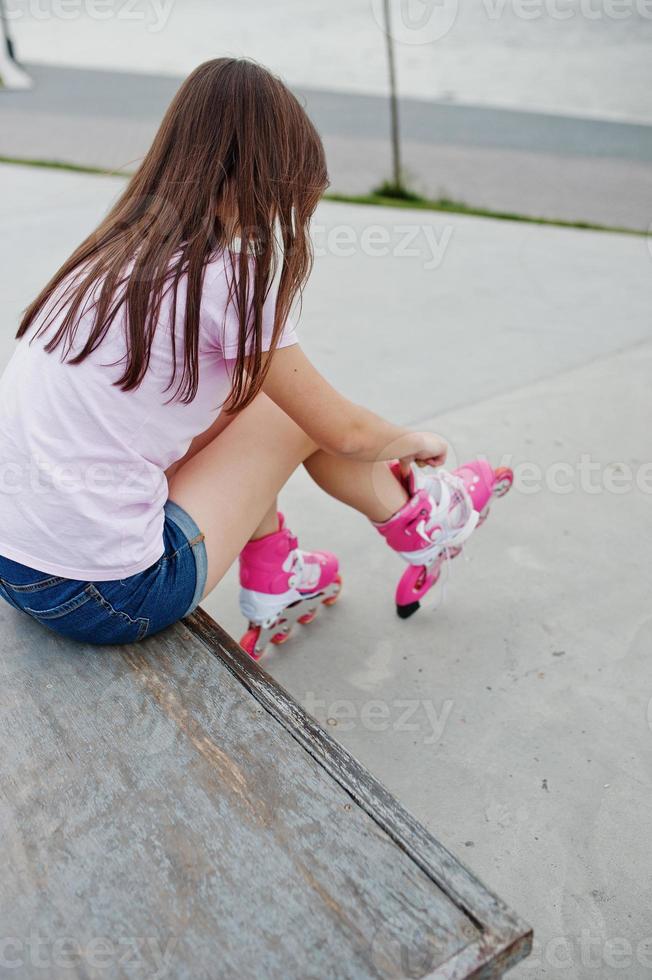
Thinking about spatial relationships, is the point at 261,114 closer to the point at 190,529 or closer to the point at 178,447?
the point at 178,447

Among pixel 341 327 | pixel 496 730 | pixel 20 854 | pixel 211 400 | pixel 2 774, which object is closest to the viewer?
pixel 20 854

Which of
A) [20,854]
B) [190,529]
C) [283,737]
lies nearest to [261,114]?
[190,529]

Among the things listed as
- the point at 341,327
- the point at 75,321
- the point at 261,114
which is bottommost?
the point at 341,327

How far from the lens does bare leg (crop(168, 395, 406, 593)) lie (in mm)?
1493

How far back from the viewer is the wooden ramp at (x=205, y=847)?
3.13ft

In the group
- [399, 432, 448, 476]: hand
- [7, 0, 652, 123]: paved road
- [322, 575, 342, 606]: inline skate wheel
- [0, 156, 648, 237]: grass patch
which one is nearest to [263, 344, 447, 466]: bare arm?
[399, 432, 448, 476]: hand

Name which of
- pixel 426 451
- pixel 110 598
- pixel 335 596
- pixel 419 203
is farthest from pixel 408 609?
pixel 419 203

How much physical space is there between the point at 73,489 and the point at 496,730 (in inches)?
35.3

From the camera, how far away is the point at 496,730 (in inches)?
67.0

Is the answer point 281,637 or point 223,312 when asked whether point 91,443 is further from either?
point 281,637

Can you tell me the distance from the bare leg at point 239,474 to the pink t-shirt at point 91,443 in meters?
0.14

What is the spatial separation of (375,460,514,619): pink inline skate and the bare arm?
0.14 meters

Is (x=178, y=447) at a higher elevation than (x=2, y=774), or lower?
higher

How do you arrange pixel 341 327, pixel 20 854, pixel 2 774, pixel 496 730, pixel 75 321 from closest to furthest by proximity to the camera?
pixel 20 854 → pixel 2 774 → pixel 75 321 → pixel 496 730 → pixel 341 327
